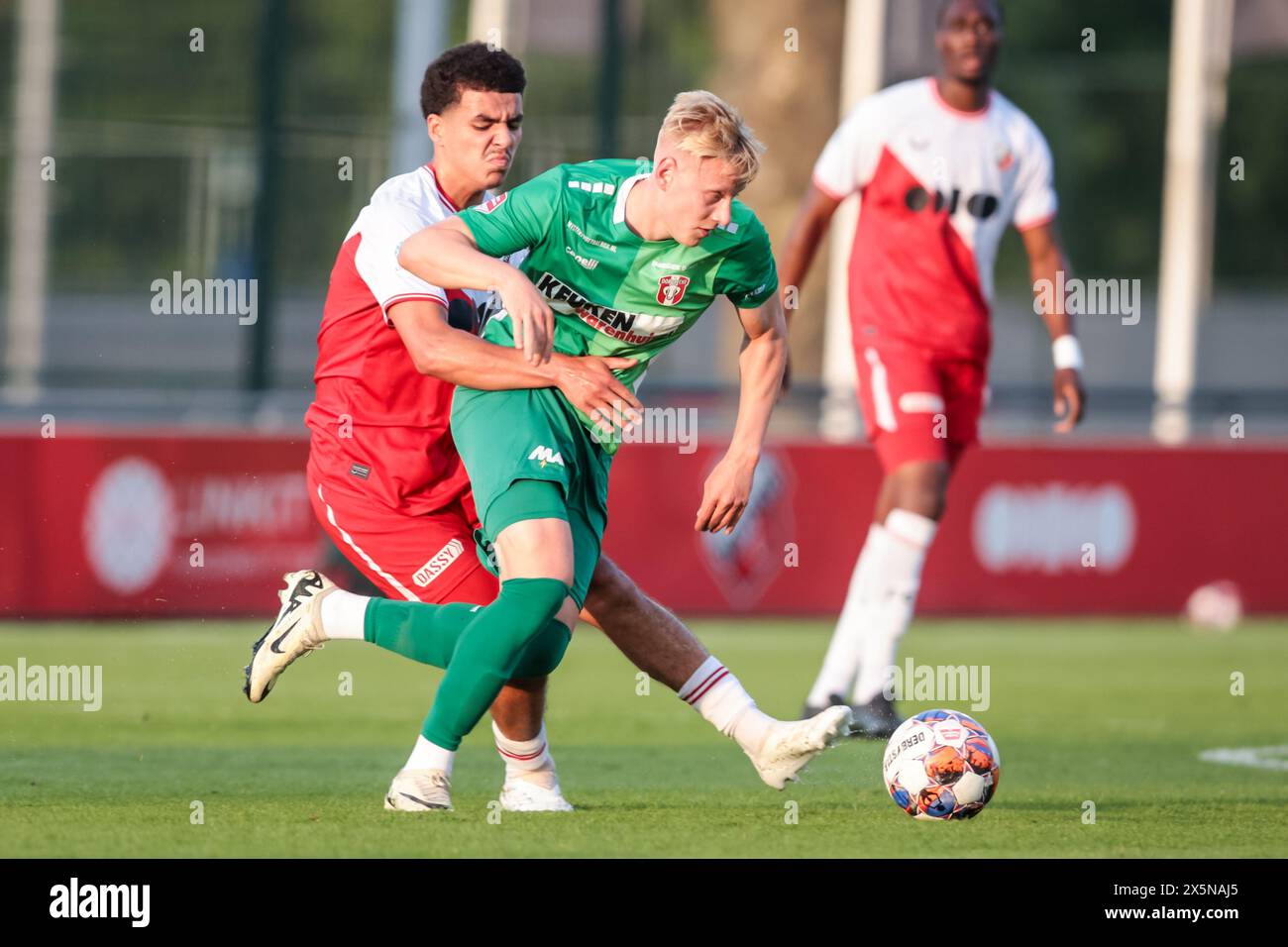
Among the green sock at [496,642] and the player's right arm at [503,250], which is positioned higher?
the player's right arm at [503,250]

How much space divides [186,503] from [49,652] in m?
2.05

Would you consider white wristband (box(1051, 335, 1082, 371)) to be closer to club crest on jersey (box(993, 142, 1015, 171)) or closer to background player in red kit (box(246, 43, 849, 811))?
club crest on jersey (box(993, 142, 1015, 171))

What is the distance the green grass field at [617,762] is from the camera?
548 cm

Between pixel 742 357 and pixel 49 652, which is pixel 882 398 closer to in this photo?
pixel 742 357

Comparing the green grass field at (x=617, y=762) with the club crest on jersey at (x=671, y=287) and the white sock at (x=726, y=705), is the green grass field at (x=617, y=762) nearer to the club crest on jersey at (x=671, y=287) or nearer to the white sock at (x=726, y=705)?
the white sock at (x=726, y=705)

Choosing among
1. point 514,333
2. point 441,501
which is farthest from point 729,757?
point 514,333

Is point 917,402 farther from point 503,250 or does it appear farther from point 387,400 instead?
point 503,250

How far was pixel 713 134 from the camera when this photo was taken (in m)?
5.55

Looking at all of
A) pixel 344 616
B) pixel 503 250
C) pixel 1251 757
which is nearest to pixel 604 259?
pixel 503 250

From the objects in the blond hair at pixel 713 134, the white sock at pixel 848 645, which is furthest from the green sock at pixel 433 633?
the white sock at pixel 848 645

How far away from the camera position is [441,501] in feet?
20.8

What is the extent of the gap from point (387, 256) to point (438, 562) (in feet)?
3.04

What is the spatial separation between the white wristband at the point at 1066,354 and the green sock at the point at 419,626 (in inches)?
138

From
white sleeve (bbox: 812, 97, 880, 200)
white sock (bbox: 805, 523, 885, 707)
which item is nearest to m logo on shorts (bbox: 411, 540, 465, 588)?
white sock (bbox: 805, 523, 885, 707)
